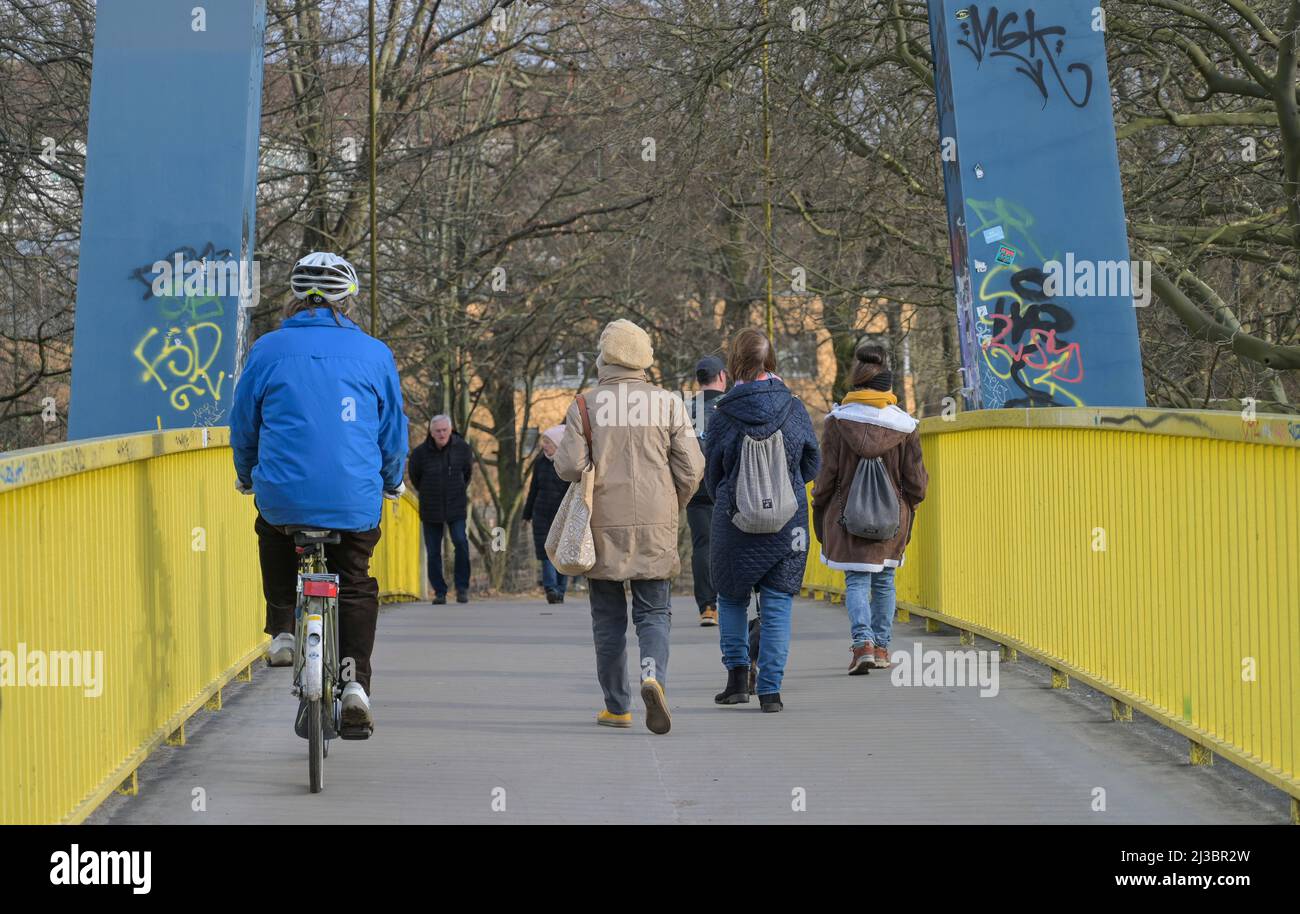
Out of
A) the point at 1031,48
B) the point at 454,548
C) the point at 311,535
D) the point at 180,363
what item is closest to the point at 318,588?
the point at 311,535

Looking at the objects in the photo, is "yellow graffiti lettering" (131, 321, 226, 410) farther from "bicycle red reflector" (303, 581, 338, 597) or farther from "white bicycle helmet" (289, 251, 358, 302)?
"bicycle red reflector" (303, 581, 338, 597)

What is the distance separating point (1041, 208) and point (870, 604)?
2.94m

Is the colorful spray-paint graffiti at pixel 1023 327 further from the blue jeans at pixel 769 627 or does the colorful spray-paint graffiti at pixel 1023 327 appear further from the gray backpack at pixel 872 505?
the blue jeans at pixel 769 627

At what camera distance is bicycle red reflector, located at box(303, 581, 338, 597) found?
20.9ft

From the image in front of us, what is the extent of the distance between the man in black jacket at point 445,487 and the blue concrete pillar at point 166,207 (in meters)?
7.08

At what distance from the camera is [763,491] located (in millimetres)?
8133

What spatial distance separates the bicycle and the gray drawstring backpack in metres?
2.20

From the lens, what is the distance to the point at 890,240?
20219mm

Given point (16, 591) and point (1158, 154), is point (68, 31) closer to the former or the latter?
point (1158, 154)

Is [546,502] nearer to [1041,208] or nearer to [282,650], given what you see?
[1041,208]

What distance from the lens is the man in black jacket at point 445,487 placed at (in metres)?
18.5

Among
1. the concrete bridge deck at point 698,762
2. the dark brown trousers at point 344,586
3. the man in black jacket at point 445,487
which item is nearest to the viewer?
the concrete bridge deck at point 698,762

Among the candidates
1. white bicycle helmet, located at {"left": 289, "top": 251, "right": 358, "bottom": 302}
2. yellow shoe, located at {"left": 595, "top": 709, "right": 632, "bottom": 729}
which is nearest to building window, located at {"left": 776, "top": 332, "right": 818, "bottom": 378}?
yellow shoe, located at {"left": 595, "top": 709, "right": 632, "bottom": 729}

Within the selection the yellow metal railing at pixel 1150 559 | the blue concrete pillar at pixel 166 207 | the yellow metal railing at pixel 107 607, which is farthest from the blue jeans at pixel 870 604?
the blue concrete pillar at pixel 166 207
